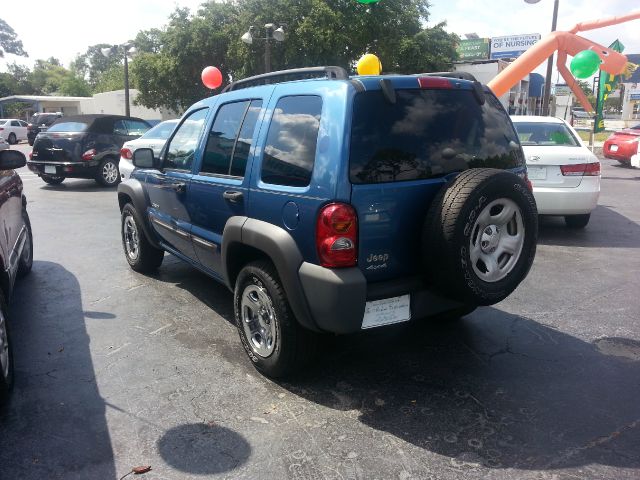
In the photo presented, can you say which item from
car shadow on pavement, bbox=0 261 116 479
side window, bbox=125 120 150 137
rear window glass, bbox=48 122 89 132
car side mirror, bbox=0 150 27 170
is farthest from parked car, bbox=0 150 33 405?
side window, bbox=125 120 150 137

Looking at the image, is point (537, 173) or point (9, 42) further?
point (9, 42)

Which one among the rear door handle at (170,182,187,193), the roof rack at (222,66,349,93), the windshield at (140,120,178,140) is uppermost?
the roof rack at (222,66,349,93)

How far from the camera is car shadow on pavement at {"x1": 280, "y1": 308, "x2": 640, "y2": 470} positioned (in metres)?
2.74

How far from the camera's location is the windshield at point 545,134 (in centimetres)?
763

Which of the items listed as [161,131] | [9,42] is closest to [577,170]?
[161,131]

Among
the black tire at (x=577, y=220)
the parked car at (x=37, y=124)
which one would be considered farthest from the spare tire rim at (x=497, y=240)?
the parked car at (x=37, y=124)

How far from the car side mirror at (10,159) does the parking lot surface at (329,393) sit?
134 cm

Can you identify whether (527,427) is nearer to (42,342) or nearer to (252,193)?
(252,193)

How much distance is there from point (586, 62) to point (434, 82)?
51.9 ft

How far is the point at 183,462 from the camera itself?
2662 mm

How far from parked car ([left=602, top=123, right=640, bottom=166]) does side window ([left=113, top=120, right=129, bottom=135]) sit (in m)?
14.9

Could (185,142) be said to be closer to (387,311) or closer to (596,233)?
(387,311)

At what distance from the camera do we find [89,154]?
1204 cm

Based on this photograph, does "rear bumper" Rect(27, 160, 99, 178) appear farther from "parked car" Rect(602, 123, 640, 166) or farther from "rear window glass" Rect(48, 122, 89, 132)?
"parked car" Rect(602, 123, 640, 166)
